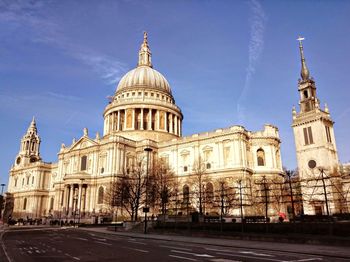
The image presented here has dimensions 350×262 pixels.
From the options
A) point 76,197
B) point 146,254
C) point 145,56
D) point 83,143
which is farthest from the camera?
point 145,56

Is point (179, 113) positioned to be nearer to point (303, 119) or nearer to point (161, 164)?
point (161, 164)

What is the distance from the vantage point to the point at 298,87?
3214 inches

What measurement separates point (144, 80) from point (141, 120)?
16.0 m

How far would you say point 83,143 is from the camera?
81.4m

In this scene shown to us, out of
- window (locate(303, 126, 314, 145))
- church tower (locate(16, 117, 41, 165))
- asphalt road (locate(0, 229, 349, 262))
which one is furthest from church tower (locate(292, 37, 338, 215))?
church tower (locate(16, 117, 41, 165))

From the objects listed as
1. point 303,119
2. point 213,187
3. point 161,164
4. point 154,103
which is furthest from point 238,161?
point 154,103

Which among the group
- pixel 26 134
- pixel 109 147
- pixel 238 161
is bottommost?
pixel 238 161

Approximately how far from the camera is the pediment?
7872 centimetres

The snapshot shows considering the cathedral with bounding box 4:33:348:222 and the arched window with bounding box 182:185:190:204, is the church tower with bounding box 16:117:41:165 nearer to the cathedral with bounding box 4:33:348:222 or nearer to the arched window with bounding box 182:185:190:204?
the cathedral with bounding box 4:33:348:222

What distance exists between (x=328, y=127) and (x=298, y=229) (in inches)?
2199

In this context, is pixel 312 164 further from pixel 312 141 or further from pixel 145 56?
pixel 145 56

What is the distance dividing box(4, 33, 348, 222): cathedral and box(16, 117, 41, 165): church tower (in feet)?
118

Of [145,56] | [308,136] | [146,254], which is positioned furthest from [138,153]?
[146,254]

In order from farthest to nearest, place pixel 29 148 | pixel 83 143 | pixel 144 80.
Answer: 1. pixel 29 148
2. pixel 144 80
3. pixel 83 143
